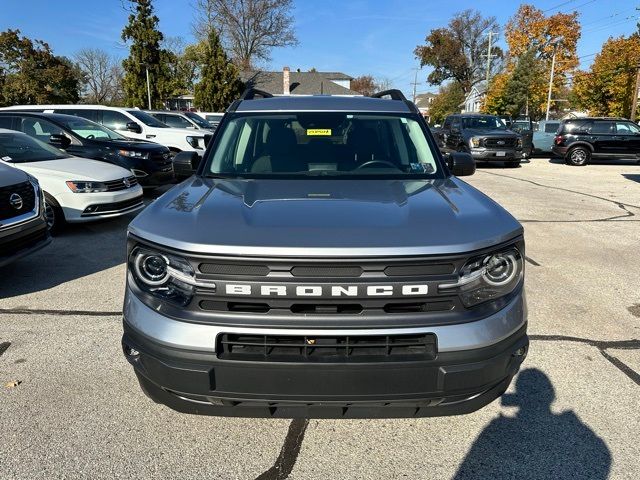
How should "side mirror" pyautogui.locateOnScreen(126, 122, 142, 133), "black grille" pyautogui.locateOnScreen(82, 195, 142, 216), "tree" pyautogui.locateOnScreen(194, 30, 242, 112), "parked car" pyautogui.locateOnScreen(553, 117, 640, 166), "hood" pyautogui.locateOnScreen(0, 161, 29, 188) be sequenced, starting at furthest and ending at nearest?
"tree" pyautogui.locateOnScreen(194, 30, 242, 112)
"parked car" pyautogui.locateOnScreen(553, 117, 640, 166)
"side mirror" pyautogui.locateOnScreen(126, 122, 142, 133)
"black grille" pyautogui.locateOnScreen(82, 195, 142, 216)
"hood" pyautogui.locateOnScreen(0, 161, 29, 188)

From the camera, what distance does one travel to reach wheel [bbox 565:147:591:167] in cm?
1844

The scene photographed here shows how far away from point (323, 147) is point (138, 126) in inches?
391

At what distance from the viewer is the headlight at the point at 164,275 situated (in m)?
2.14

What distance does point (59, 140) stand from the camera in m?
8.37

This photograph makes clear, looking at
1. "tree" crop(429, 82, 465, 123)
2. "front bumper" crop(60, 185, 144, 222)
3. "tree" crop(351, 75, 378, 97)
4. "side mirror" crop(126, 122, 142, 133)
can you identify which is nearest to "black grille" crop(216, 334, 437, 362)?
"front bumper" crop(60, 185, 144, 222)

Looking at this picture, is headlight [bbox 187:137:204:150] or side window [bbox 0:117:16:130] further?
headlight [bbox 187:137:204:150]

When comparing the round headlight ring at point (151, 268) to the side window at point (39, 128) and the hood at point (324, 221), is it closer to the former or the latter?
the hood at point (324, 221)

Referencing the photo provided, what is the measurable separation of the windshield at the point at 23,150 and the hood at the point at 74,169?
13 centimetres

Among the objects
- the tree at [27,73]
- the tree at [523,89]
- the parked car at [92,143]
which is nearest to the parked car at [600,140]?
the parked car at [92,143]

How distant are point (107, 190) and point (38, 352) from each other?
3.99m

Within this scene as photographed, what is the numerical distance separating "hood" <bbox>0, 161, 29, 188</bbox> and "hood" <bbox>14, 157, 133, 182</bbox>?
5.46 feet

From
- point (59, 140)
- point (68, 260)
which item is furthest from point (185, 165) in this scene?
point (59, 140)

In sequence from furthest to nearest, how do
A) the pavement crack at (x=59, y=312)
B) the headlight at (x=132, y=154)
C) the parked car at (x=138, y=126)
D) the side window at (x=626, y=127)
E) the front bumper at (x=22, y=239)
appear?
the side window at (x=626, y=127)
the parked car at (x=138, y=126)
the headlight at (x=132, y=154)
the front bumper at (x=22, y=239)
the pavement crack at (x=59, y=312)

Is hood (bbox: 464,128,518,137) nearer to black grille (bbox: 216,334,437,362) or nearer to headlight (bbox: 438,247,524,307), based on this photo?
headlight (bbox: 438,247,524,307)
